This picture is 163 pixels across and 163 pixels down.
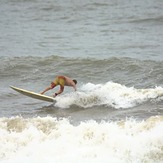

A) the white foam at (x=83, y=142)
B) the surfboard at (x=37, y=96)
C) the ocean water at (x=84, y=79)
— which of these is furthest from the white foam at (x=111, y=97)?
the white foam at (x=83, y=142)

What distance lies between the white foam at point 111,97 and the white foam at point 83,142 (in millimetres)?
3166

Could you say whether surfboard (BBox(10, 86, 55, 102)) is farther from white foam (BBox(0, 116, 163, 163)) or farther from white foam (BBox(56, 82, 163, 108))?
white foam (BBox(0, 116, 163, 163))

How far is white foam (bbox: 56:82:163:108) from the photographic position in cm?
1459

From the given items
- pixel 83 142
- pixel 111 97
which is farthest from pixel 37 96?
pixel 83 142

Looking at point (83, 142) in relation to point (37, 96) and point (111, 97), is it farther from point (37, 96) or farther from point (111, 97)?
point (111, 97)

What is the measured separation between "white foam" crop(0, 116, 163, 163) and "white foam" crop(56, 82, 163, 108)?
10.4 ft

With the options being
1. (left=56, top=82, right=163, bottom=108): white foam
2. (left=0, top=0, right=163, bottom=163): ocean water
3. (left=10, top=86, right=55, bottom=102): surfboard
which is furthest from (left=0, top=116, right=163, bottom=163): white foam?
(left=56, top=82, right=163, bottom=108): white foam

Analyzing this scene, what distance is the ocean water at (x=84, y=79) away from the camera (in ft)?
33.8

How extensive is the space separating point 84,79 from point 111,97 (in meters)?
3.51

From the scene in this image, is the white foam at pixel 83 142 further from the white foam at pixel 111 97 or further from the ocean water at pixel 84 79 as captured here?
the white foam at pixel 111 97

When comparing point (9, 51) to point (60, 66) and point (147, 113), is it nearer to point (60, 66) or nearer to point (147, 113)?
point (60, 66)

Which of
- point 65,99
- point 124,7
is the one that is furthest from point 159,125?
point 124,7

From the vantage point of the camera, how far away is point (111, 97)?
49.5 ft

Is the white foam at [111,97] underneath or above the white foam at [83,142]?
underneath
